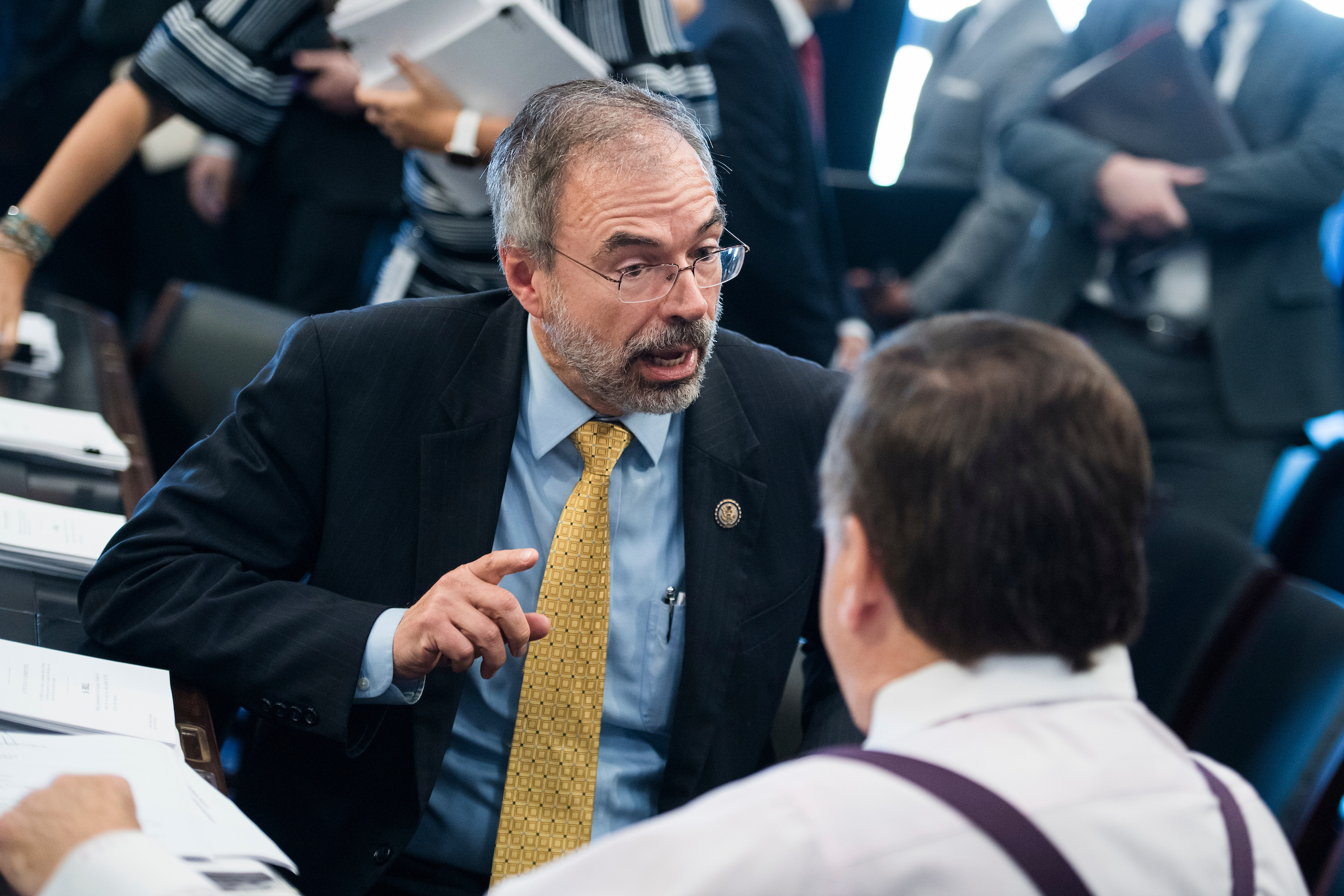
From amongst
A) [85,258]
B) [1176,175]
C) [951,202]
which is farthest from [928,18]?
[85,258]

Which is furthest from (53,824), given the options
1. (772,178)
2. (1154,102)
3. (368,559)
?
(1154,102)

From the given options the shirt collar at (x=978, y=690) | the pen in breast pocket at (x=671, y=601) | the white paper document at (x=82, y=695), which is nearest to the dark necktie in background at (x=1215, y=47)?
the pen in breast pocket at (x=671, y=601)

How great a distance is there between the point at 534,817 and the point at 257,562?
0.48 meters

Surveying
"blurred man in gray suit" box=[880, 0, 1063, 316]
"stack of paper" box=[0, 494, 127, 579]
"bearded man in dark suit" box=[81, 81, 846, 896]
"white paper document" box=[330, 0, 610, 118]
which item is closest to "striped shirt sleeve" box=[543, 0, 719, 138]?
"white paper document" box=[330, 0, 610, 118]

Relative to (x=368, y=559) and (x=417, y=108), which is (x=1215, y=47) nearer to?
(x=417, y=108)

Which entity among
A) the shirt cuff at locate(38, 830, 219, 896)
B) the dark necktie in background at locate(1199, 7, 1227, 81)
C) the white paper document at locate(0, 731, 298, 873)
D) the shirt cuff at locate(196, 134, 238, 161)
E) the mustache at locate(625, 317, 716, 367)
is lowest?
the shirt cuff at locate(196, 134, 238, 161)

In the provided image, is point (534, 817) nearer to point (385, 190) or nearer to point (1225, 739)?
point (1225, 739)

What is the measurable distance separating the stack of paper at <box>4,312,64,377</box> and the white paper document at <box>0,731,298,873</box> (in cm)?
139

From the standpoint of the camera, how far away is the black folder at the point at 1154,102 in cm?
297

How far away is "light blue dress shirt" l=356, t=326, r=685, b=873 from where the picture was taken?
5.12 feet

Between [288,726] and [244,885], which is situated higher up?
[244,885]

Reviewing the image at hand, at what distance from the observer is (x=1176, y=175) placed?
2973 mm

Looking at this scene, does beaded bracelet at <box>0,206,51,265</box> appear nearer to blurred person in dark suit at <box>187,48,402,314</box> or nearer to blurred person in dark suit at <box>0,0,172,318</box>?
blurred person in dark suit at <box>187,48,402,314</box>

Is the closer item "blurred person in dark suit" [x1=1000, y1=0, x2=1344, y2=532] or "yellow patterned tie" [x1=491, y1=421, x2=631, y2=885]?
"yellow patterned tie" [x1=491, y1=421, x2=631, y2=885]
